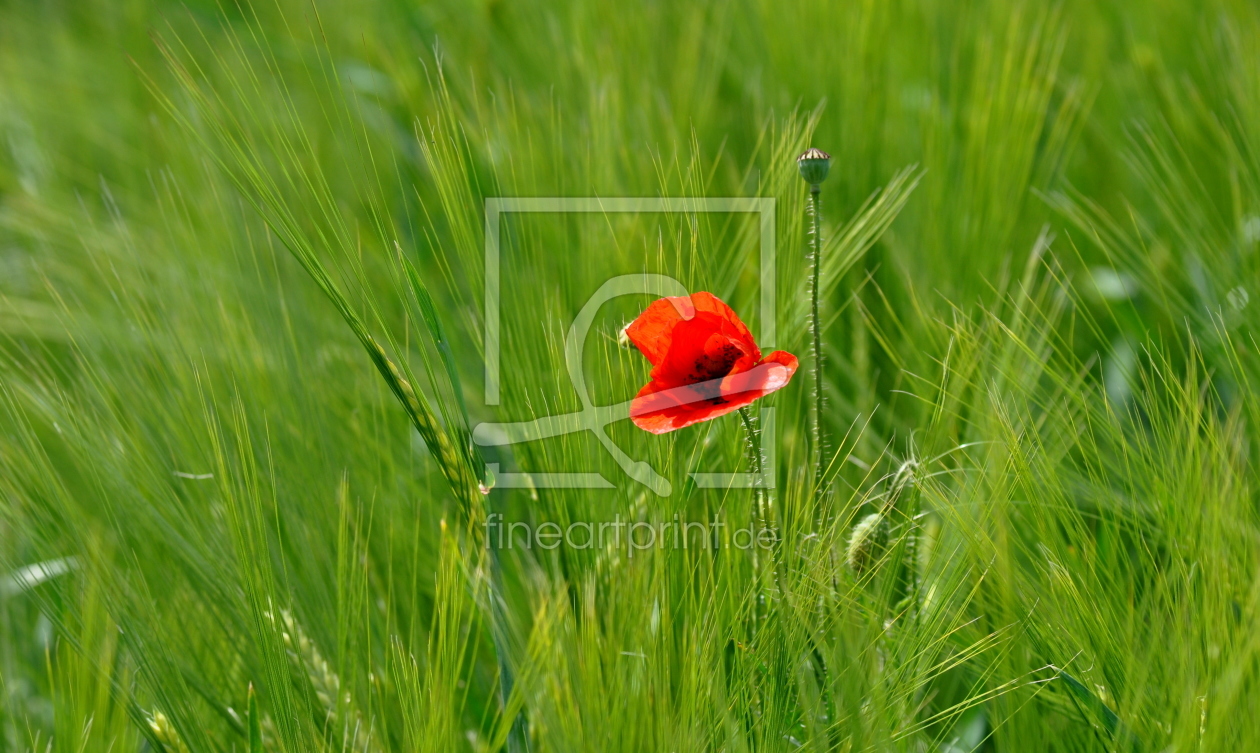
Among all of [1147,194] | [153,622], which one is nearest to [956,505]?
[153,622]

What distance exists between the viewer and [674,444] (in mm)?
376

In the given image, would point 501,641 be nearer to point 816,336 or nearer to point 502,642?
point 502,642

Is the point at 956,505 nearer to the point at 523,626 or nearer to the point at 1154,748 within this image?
the point at 1154,748

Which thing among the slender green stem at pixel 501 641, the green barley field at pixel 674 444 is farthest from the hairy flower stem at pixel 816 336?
the slender green stem at pixel 501 641

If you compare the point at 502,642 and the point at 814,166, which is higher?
the point at 814,166

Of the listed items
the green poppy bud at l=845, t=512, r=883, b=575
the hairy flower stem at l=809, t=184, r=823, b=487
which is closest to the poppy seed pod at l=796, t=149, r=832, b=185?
the hairy flower stem at l=809, t=184, r=823, b=487

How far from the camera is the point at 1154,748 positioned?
1.16 feet

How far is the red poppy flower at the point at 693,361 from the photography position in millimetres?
346

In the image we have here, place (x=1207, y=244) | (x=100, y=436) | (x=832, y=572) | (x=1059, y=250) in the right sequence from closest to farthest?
(x=832, y=572) < (x=100, y=436) < (x=1207, y=244) < (x=1059, y=250)

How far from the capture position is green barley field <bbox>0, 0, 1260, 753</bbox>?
346 mm

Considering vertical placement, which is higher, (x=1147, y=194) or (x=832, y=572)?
(x=1147, y=194)

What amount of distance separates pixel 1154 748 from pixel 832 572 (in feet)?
0.46

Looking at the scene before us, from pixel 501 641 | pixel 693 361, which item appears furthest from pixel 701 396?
pixel 501 641

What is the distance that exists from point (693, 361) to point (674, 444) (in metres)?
0.04
